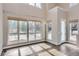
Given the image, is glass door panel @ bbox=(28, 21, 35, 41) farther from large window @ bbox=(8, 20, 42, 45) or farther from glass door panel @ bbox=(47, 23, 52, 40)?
glass door panel @ bbox=(47, 23, 52, 40)

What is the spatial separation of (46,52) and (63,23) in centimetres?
66

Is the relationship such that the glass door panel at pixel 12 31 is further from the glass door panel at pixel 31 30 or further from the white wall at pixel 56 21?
the white wall at pixel 56 21

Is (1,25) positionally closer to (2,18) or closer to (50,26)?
(2,18)

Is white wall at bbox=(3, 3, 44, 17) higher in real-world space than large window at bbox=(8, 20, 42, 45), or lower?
higher

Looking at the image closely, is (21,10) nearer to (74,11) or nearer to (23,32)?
(23,32)

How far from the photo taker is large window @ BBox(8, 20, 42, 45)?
6.11 ft

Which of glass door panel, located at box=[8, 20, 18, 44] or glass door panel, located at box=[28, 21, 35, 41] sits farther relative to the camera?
glass door panel, located at box=[28, 21, 35, 41]

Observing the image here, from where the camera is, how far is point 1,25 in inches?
72.6

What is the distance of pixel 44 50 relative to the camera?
6.28 ft

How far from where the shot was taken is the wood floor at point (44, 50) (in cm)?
186

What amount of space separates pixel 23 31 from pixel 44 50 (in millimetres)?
560

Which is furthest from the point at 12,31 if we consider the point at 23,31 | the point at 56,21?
→ the point at 56,21

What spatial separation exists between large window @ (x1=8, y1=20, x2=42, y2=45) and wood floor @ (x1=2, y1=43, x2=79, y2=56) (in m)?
0.15

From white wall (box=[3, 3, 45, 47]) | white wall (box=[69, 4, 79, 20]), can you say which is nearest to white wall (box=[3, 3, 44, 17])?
white wall (box=[3, 3, 45, 47])
